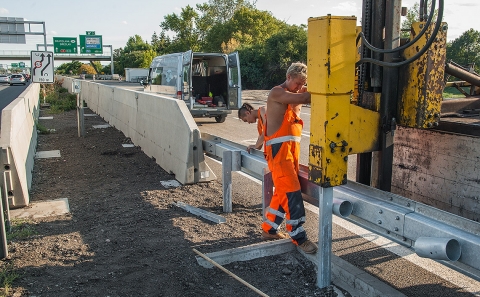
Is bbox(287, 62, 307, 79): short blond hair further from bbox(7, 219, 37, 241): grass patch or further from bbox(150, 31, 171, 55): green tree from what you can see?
bbox(150, 31, 171, 55): green tree

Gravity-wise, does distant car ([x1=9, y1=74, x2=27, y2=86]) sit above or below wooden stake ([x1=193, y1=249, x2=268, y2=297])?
above

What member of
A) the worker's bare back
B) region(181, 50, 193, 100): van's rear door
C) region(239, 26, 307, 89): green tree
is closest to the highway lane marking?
the worker's bare back

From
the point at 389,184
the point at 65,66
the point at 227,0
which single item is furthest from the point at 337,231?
the point at 65,66

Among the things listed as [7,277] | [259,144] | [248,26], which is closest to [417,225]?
[259,144]

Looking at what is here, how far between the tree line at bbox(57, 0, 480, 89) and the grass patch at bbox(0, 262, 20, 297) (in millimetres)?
6477

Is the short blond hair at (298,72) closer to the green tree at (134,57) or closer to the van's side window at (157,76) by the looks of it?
the van's side window at (157,76)

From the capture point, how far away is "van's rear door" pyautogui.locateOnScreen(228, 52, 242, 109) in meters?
16.1

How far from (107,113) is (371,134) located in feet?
44.3

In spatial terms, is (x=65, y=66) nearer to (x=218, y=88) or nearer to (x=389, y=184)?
(x=218, y=88)

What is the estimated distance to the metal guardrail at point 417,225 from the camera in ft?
9.34

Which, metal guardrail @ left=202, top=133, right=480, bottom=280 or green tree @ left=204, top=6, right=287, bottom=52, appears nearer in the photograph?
metal guardrail @ left=202, top=133, right=480, bottom=280

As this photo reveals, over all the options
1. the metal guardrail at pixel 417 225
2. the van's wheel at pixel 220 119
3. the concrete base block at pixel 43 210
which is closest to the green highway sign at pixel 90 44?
the van's wheel at pixel 220 119

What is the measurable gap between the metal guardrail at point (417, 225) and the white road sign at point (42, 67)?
35.5ft

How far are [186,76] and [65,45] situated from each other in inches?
1858
